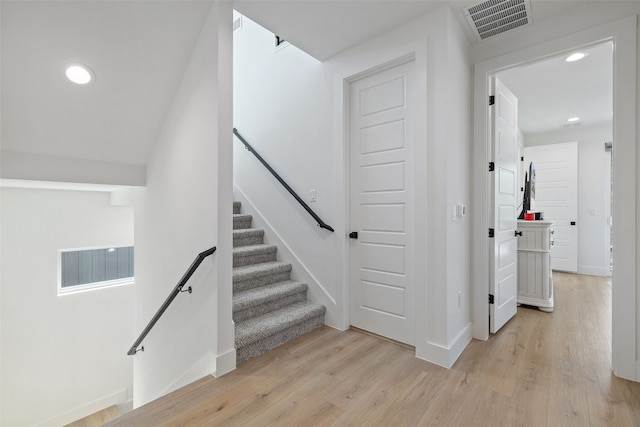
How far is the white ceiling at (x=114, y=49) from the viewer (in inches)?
73.5

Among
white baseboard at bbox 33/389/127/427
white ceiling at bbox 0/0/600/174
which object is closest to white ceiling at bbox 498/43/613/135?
white ceiling at bbox 0/0/600/174

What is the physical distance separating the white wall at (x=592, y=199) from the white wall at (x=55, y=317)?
316 inches

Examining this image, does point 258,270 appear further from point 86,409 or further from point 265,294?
point 86,409

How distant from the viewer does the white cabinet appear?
3.40m

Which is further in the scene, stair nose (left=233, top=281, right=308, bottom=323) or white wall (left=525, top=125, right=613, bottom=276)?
white wall (left=525, top=125, right=613, bottom=276)

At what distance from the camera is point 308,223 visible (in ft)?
10.3

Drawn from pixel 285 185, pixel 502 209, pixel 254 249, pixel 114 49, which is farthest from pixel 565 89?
pixel 114 49

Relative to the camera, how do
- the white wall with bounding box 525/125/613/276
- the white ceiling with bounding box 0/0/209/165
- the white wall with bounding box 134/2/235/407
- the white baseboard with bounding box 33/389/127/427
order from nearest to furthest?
the white ceiling with bounding box 0/0/209/165 < the white wall with bounding box 134/2/235/407 < the white baseboard with bounding box 33/389/127/427 < the white wall with bounding box 525/125/613/276

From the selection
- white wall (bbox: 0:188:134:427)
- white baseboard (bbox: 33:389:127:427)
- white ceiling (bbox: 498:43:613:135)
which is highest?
white ceiling (bbox: 498:43:613:135)

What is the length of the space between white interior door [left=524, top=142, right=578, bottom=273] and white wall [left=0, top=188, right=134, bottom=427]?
7596 millimetres

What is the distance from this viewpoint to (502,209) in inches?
114

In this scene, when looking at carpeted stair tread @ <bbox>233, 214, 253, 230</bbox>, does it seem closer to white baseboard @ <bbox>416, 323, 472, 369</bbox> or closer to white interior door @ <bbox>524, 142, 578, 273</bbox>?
white baseboard @ <bbox>416, 323, 472, 369</bbox>

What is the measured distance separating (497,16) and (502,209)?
64.6 inches

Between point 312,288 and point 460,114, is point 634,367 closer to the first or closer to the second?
point 460,114
